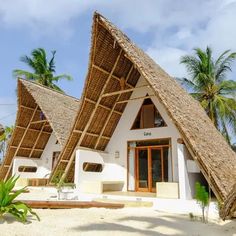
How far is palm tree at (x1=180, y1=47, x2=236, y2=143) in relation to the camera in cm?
1800

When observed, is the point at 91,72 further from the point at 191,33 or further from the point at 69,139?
the point at 191,33

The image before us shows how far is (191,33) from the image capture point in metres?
8.23

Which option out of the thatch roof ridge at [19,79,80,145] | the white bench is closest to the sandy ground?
the white bench

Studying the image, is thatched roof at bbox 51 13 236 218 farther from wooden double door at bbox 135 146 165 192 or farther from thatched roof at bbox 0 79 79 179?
thatched roof at bbox 0 79 79 179

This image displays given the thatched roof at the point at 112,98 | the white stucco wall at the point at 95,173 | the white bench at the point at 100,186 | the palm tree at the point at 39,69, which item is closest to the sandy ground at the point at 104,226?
the thatched roof at the point at 112,98

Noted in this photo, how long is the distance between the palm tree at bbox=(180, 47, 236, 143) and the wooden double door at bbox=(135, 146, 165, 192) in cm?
854

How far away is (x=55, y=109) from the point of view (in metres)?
15.2

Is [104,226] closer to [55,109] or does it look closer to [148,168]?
[148,168]

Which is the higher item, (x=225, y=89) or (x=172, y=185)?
(x=225, y=89)

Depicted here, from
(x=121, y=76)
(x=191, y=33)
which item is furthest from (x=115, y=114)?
(x=191, y=33)

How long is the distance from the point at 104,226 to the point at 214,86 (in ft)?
51.3

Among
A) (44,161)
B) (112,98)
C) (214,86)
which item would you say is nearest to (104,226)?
(112,98)

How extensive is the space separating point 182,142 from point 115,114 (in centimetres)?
397

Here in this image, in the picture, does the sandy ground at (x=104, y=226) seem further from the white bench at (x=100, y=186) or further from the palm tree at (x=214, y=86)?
the palm tree at (x=214, y=86)
